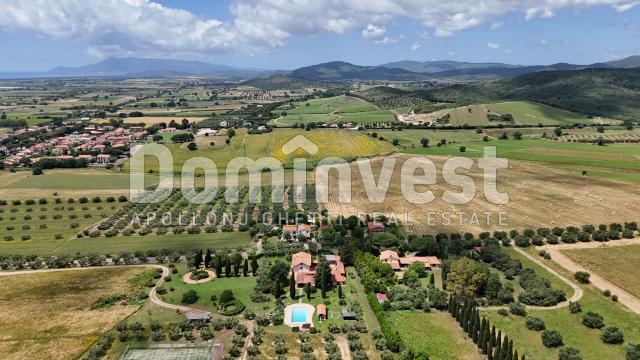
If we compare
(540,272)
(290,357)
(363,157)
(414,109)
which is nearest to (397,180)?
(363,157)

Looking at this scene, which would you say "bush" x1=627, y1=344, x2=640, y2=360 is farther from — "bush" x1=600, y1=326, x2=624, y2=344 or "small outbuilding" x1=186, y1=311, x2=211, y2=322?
"small outbuilding" x1=186, y1=311, x2=211, y2=322

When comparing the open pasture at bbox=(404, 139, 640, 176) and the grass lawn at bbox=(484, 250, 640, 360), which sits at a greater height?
the open pasture at bbox=(404, 139, 640, 176)

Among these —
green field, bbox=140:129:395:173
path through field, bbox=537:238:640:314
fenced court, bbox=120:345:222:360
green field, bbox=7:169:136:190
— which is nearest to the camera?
fenced court, bbox=120:345:222:360

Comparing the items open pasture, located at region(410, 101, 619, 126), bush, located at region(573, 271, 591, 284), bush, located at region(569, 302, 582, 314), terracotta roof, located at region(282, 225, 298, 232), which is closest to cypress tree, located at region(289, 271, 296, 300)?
terracotta roof, located at region(282, 225, 298, 232)

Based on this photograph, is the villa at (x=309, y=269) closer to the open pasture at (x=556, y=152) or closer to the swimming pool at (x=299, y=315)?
the swimming pool at (x=299, y=315)

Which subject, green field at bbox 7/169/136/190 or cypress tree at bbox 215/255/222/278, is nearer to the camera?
cypress tree at bbox 215/255/222/278

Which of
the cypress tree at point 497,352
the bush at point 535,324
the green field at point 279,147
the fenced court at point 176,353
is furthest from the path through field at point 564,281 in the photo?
the green field at point 279,147

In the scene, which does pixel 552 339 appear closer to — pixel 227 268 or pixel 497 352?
pixel 497 352

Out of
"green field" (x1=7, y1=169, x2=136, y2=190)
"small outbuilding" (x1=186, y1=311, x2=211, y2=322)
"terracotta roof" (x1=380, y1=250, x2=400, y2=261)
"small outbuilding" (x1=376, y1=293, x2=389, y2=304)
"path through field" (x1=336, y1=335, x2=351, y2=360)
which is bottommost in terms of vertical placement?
A: "path through field" (x1=336, y1=335, x2=351, y2=360)
